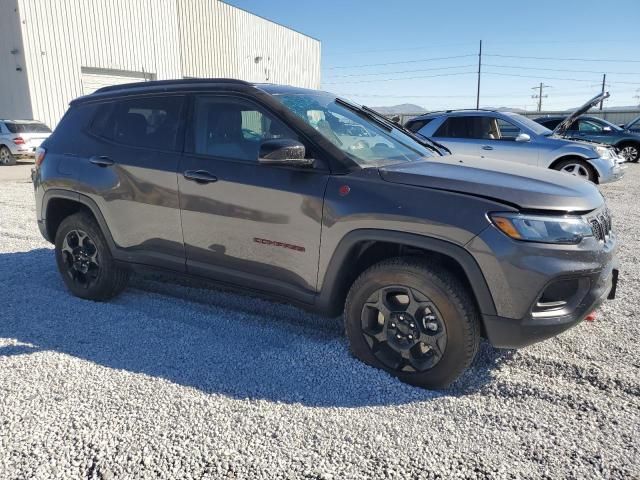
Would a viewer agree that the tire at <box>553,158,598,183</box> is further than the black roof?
Yes

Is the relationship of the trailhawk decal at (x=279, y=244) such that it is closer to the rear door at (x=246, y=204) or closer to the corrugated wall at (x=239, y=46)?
the rear door at (x=246, y=204)

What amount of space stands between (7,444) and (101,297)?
1.88 meters

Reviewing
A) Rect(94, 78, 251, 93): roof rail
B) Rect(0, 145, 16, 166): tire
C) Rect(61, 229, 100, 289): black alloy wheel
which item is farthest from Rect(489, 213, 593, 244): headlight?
Rect(0, 145, 16, 166): tire

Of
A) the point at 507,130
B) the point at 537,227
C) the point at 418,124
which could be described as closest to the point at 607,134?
the point at 507,130

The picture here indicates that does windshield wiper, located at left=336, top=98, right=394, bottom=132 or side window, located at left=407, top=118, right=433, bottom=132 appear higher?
windshield wiper, located at left=336, top=98, right=394, bottom=132

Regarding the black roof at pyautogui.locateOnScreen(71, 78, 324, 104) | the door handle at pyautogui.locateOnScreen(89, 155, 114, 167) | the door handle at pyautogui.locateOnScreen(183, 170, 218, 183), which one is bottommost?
the door handle at pyautogui.locateOnScreen(183, 170, 218, 183)

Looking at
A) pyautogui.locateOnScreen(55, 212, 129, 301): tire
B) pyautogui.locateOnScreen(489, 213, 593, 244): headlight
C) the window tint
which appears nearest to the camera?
pyautogui.locateOnScreen(489, 213, 593, 244): headlight

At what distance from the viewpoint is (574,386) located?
289cm

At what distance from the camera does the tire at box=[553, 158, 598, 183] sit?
9438 mm

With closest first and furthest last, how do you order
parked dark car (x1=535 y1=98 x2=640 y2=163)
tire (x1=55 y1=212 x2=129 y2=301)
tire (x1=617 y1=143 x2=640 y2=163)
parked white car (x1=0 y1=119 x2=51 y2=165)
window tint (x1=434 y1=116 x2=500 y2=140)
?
tire (x1=55 y1=212 x2=129 y2=301)
window tint (x1=434 y1=116 x2=500 y2=140)
parked dark car (x1=535 y1=98 x2=640 y2=163)
tire (x1=617 y1=143 x2=640 y2=163)
parked white car (x1=0 y1=119 x2=51 y2=165)

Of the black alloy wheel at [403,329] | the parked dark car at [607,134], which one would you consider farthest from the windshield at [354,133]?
the parked dark car at [607,134]

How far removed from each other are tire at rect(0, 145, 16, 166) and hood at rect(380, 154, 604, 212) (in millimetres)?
17402

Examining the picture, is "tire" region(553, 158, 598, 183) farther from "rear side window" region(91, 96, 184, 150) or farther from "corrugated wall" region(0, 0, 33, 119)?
"corrugated wall" region(0, 0, 33, 119)

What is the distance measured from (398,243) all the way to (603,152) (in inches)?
345
